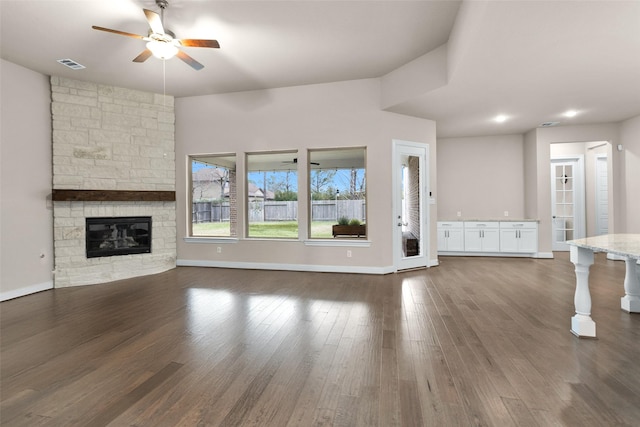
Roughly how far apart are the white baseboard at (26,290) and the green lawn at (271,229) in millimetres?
2315

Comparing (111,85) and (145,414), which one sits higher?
(111,85)

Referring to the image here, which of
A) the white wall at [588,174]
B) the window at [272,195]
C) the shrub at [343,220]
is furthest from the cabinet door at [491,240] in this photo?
the window at [272,195]

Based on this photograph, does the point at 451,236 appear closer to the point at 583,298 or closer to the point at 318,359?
the point at 583,298

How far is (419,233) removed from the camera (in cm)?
587

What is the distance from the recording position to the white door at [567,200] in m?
7.65

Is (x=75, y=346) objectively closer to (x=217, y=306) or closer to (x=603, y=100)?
(x=217, y=306)

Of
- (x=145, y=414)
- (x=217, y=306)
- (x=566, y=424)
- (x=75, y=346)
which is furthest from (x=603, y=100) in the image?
(x=75, y=346)

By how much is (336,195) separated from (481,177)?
4.00 m

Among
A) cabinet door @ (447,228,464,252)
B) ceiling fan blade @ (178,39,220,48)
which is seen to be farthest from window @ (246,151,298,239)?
cabinet door @ (447,228,464,252)

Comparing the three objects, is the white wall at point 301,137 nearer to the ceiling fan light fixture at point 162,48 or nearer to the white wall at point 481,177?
the white wall at point 481,177

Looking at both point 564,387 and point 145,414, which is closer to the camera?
point 145,414

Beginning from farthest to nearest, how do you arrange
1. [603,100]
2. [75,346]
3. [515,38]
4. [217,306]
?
[603,100], [217,306], [515,38], [75,346]

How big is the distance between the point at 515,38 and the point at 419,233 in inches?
138

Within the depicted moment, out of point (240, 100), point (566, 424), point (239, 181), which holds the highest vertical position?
point (240, 100)
